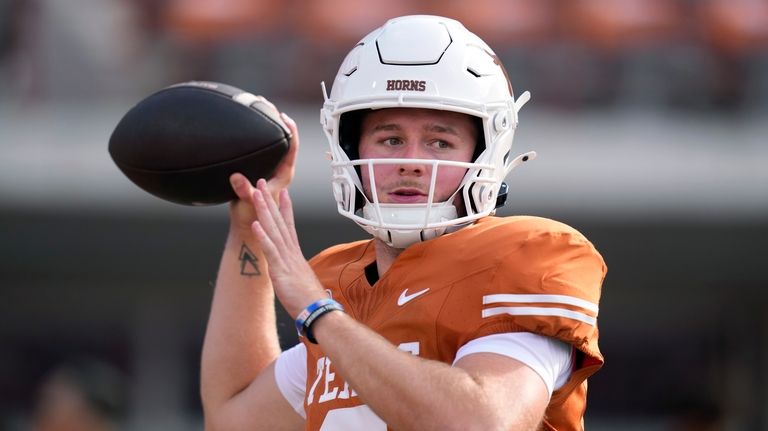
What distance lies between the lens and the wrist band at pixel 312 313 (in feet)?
8.67

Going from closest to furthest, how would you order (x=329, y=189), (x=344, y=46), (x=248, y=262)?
(x=248, y=262) → (x=329, y=189) → (x=344, y=46)

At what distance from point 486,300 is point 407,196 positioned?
0.35 metres

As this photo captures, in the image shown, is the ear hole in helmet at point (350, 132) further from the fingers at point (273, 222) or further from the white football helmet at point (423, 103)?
the fingers at point (273, 222)

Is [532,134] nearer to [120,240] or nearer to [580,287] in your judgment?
[120,240]

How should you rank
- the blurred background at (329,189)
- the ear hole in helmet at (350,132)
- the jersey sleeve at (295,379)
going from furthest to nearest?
the blurred background at (329,189) → the jersey sleeve at (295,379) → the ear hole in helmet at (350,132)

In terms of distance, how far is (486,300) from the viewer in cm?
274

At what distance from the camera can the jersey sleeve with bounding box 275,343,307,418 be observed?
3311 millimetres

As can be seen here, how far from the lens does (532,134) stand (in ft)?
25.4

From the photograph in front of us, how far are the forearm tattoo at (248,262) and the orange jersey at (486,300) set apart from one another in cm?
50

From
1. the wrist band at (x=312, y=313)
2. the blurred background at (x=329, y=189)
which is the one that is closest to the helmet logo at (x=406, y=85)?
the wrist band at (x=312, y=313)

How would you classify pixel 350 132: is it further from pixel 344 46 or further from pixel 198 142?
pixel 344 46

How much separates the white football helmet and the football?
0.19m

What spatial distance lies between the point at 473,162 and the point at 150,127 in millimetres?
812

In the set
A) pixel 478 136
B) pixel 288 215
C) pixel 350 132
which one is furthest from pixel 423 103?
pixel 288 215
